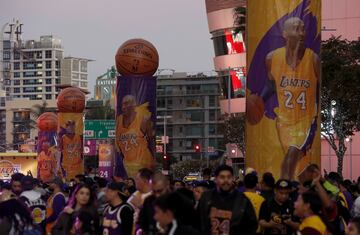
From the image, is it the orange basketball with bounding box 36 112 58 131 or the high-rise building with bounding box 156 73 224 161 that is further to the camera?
the high-rise building with bounding box 156 73 224 161

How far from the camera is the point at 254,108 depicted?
18906mm

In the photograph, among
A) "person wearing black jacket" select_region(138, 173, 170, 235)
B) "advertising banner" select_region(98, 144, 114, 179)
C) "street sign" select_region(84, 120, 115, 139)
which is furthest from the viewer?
"street sign" select_region(84, 120, 115, 139)

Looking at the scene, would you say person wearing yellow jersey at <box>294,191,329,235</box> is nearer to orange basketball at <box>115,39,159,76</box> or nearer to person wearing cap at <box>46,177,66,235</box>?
person wearing cap at <box>46,177,66,235</box>

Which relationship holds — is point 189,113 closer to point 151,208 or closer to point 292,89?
point 292,89

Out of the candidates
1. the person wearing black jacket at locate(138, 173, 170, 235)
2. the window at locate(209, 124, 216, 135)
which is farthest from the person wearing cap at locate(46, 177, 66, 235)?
the window at locate(209, 124, 216, 135)

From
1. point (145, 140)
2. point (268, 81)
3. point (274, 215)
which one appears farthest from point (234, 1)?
point (274, 215)

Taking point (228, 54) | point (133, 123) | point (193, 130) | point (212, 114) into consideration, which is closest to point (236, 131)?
Answer: point (228, 54)

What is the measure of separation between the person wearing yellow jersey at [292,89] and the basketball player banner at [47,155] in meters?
32.9

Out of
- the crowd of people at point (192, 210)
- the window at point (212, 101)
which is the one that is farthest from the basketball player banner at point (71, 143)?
the window at point (212, 101)

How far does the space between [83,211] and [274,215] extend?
227 cm

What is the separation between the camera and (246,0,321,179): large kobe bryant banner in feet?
60.2

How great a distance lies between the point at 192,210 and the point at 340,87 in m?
31.0

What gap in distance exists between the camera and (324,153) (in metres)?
63.8

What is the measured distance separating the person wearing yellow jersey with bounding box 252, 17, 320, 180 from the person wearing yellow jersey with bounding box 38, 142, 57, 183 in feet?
109
